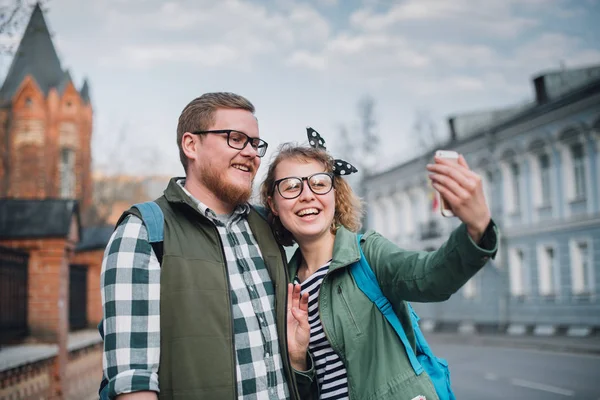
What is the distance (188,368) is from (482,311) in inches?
1162

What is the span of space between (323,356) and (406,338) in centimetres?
45

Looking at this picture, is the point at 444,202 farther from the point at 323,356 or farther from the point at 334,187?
the point at 334,187

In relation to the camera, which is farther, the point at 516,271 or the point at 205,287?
the point at 516,271

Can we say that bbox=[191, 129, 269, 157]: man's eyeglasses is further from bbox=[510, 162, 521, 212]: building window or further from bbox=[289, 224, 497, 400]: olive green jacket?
bbox=[510, 162, 521, 212]: building window

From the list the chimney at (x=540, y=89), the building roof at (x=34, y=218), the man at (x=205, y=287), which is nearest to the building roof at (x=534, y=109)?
the chimney at (x=540, y=89)

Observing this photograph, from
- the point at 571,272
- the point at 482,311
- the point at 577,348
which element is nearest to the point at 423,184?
the point at 482,311

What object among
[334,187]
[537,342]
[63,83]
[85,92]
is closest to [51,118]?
[63,83]

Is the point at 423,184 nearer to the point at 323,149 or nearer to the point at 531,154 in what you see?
the point at 531,154

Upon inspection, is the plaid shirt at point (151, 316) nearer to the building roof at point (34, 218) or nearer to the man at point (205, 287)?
the man at point (205, 287)

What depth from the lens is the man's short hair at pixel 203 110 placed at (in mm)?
3077

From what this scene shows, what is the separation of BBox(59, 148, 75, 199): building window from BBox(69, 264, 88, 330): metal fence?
3041 cm

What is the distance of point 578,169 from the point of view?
81.1 ft

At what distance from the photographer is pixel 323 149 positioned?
136 inches

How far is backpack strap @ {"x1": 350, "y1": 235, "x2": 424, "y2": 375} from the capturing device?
281 cm
